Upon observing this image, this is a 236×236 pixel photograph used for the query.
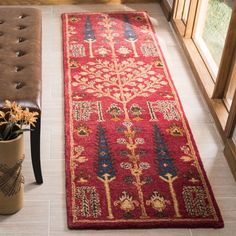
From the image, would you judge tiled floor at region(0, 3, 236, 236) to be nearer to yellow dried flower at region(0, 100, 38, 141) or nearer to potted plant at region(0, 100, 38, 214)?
potted plant at region(0, 100, 38, 214)

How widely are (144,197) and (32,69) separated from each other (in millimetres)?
789

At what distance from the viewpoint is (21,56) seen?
213 centimetres

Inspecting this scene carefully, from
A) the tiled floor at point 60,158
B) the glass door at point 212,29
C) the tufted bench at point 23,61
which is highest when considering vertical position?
the tufted bench at point 23,61

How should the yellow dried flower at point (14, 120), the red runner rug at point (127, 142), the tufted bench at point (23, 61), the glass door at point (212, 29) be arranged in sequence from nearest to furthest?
the yellow dried flower at point (14, 120) < the tufted bench at point (23, 61) < the red runner rug at point (127, 142) < the glass door at point (212, 29)

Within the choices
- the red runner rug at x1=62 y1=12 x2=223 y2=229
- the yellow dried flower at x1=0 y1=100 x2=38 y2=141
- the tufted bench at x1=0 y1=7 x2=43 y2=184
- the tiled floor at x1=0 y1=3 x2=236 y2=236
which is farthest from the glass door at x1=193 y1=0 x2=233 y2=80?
the yellow dried flower at x1=0 y1=100 x2=38 y2=141

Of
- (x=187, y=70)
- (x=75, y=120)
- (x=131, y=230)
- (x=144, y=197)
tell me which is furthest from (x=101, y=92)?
(x=131, y=230)

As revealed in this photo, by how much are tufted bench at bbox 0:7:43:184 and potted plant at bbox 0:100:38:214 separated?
85mm

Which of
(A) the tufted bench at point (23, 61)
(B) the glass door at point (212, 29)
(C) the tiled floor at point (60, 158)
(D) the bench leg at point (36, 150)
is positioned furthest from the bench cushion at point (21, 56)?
(B) the glass door at point (212, 29)

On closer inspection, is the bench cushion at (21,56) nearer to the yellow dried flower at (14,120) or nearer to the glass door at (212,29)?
the yellow dried flower at (14,120)

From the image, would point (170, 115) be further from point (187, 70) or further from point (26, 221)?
point (26, 221)

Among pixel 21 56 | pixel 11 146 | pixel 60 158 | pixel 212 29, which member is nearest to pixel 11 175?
pixel 11 146

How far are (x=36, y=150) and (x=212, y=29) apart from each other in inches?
66.1

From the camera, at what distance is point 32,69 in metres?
2.03

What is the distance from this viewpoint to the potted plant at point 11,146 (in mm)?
1677
